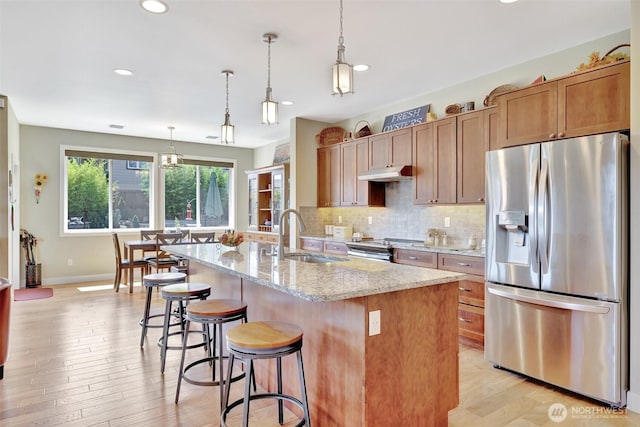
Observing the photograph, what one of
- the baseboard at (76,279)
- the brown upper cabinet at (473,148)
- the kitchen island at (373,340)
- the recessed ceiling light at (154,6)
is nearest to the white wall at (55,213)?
the baseboard at (76,279)

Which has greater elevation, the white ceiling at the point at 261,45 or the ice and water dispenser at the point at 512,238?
the white ceiling at the point at 261,45

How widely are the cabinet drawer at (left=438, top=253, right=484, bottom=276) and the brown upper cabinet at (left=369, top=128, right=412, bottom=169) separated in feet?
4.24

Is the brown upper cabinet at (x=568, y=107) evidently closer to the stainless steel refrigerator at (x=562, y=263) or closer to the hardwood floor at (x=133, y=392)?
the stainless steel refrigerator at (x=562, y=263)

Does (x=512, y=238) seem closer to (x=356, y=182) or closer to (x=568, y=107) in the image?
(x=568, y=107)

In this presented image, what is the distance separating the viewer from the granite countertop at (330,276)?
1732 mm

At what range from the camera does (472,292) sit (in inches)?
140

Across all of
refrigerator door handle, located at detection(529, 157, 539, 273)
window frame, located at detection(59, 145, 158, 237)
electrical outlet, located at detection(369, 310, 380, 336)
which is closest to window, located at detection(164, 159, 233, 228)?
window frame, located at detection(59, 145, 158, 237)

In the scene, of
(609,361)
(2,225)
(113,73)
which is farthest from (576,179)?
(2,225)

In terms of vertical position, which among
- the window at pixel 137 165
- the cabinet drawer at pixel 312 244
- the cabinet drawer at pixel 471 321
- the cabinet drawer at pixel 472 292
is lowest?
the cabinet drawer at pixel 471 321

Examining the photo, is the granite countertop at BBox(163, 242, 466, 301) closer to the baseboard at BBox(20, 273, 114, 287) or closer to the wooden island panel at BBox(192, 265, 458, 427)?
the wooden island panel at BBox(192, 265, 458, 427)

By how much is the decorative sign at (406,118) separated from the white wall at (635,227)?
7.32 feet

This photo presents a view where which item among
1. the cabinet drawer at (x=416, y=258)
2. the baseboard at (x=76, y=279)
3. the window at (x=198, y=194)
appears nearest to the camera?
the cabinet drawer at (x=416, y=258)

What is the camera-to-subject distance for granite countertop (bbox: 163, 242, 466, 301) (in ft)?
5.68

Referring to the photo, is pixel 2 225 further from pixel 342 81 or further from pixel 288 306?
pixel 342 81
